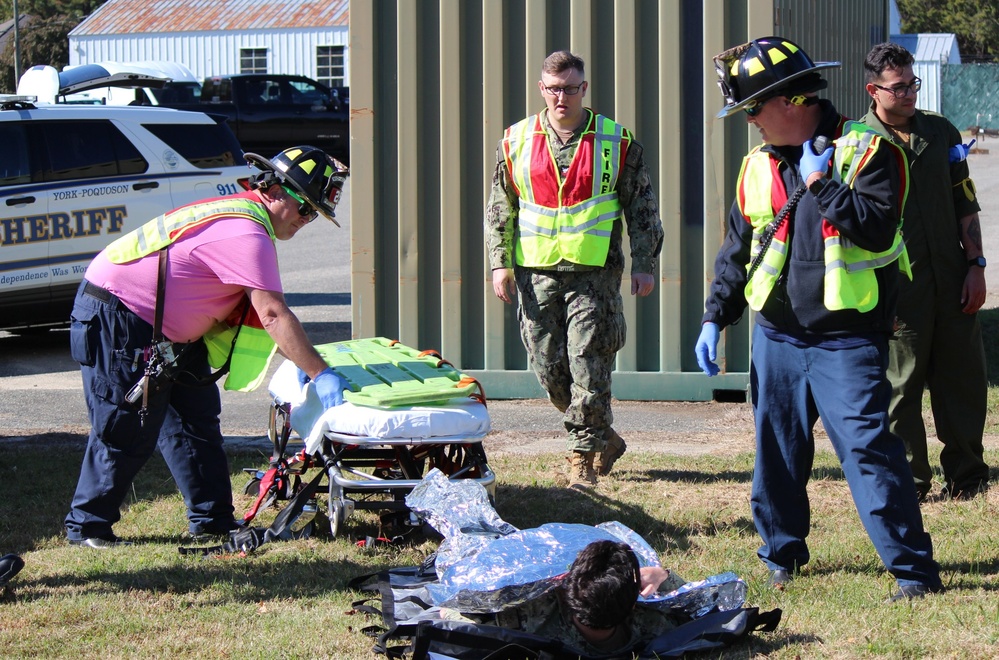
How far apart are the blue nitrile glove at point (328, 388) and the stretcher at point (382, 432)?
0.11ft

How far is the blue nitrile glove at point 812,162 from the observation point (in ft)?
14.1

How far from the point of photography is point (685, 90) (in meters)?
8.57

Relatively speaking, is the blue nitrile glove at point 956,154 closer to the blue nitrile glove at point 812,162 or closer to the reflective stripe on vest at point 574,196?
the reflective stripe on vest at point 574,196

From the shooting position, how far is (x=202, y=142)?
11719 millimetres

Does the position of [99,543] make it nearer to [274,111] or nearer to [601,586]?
[601,586]

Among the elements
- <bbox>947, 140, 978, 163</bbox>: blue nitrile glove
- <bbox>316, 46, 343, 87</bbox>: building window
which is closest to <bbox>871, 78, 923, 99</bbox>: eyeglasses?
<bbox>947, 140, 978, 163</bbox>: blue nitrile glove

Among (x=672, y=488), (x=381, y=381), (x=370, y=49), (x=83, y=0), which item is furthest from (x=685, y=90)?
(x=83, y=0)

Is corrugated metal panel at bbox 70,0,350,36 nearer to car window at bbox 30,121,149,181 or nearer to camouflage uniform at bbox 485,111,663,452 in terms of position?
car window at bbox 30,121,149,181

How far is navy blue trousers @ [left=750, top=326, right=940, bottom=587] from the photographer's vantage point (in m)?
4.40

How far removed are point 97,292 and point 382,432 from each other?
1402 millimetres

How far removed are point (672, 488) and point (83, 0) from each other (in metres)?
57.9

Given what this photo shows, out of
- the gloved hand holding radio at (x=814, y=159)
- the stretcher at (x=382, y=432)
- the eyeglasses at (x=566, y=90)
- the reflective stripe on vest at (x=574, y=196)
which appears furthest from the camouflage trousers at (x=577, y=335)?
the gloved hand holding radio at (x=814, y=159)

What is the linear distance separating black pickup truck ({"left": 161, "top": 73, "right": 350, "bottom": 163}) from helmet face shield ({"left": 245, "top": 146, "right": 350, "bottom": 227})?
20807mm

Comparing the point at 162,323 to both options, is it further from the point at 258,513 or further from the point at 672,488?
the point at 672,488
